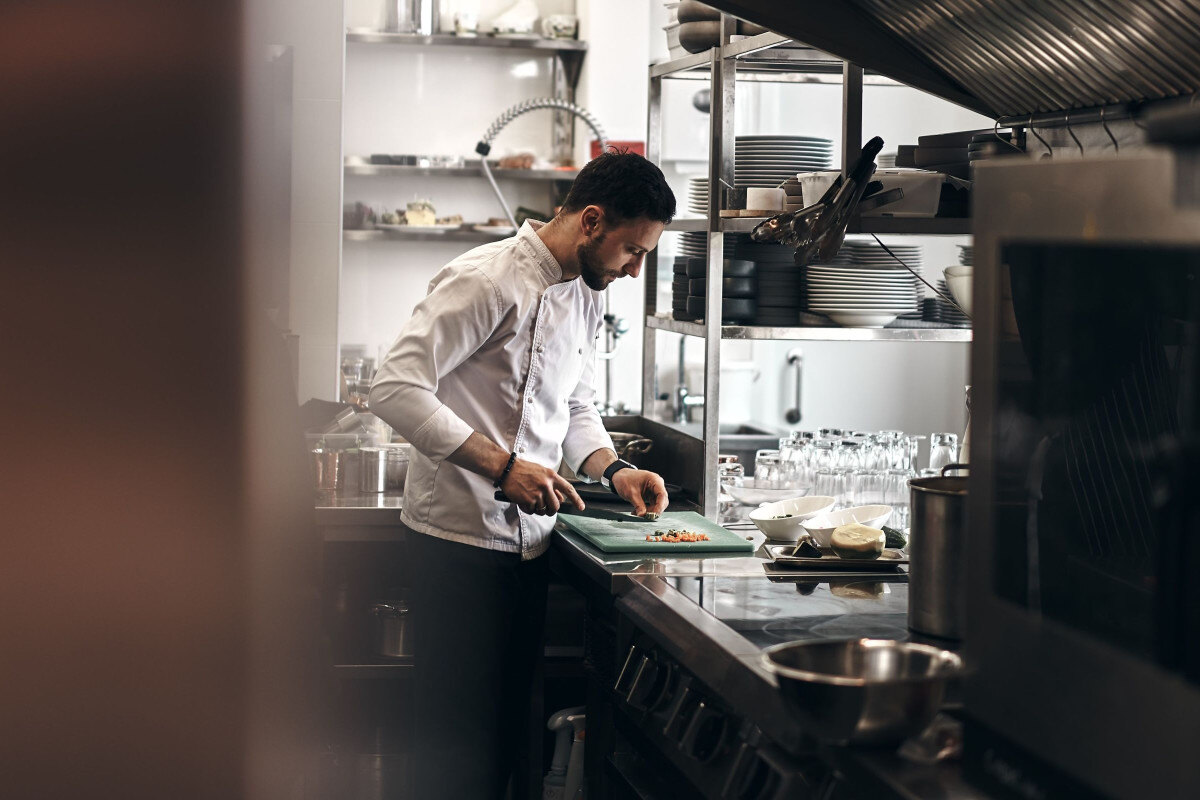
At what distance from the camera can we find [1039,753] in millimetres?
768

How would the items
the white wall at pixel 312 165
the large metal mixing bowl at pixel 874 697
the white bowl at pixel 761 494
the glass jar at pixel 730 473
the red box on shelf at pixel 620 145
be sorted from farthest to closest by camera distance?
the red box on shelf at pixel 620 145
the glass jar at pixel 730 473
the white bowl at pixel 761 494
the large metal mixing bowl at pixel 874 697
the white wall at pixel 312 165

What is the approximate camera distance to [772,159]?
8.22ft

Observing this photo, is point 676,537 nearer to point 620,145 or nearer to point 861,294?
Result: point 861,294

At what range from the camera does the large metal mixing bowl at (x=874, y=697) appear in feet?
3.10

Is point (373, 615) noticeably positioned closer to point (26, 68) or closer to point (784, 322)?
point (784, 322)

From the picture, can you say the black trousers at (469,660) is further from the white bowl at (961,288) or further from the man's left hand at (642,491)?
the white bowl at (961,288)

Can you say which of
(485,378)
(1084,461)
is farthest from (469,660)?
(1084,461)

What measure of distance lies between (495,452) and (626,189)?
1.82 ft

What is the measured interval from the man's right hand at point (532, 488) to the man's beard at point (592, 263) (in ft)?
1.31

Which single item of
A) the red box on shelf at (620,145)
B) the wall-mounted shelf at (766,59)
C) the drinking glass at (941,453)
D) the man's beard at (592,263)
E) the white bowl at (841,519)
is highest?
the red box on shelf at (620,145)

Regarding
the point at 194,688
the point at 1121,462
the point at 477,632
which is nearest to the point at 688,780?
the point at 477,632

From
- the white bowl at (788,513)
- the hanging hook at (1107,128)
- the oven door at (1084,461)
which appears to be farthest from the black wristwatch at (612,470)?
the oven door at (1084,461)

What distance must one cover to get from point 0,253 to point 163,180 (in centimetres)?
3

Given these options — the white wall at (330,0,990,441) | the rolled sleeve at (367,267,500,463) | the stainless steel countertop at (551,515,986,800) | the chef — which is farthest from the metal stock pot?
the white wall at (330,0,990,441)
